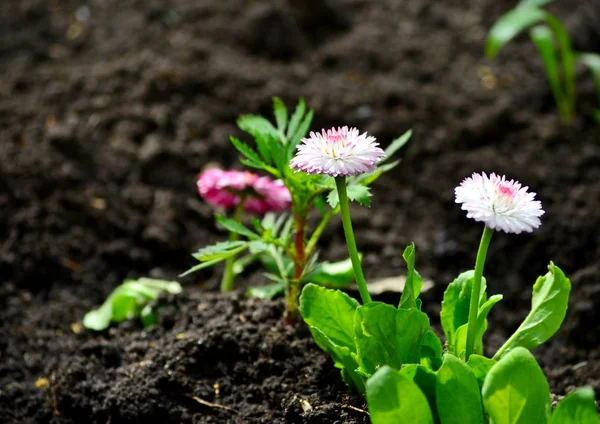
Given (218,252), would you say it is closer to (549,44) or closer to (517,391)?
(517,391)

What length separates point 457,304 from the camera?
183cm

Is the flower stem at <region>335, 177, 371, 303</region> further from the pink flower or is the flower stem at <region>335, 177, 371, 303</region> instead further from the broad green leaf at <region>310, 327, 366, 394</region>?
the pink flower

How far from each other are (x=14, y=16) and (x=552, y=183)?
2.70m

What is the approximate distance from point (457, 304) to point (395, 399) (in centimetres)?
41

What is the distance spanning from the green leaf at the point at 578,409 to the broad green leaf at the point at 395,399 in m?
0.23

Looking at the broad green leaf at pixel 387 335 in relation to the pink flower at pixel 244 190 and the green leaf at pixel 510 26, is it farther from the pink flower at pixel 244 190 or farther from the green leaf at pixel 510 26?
the green leaf at pixel 510 26

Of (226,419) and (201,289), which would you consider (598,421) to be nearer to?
(226,419)

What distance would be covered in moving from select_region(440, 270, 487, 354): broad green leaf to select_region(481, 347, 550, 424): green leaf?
0.29 metres

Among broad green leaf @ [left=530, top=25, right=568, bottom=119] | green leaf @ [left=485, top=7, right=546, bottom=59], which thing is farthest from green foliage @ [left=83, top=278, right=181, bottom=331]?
broad green leaf @ [left=530, top=25, right=568, bottom=119]

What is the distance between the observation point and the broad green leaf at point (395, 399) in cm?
146

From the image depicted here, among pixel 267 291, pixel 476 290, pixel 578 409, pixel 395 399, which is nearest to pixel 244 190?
pixel 267 291

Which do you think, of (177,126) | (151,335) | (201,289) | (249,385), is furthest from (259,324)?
(177,126)

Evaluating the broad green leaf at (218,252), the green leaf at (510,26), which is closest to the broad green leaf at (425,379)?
the broad green leaf at (218,252)

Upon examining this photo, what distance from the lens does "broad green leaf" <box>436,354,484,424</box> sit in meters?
1.56
